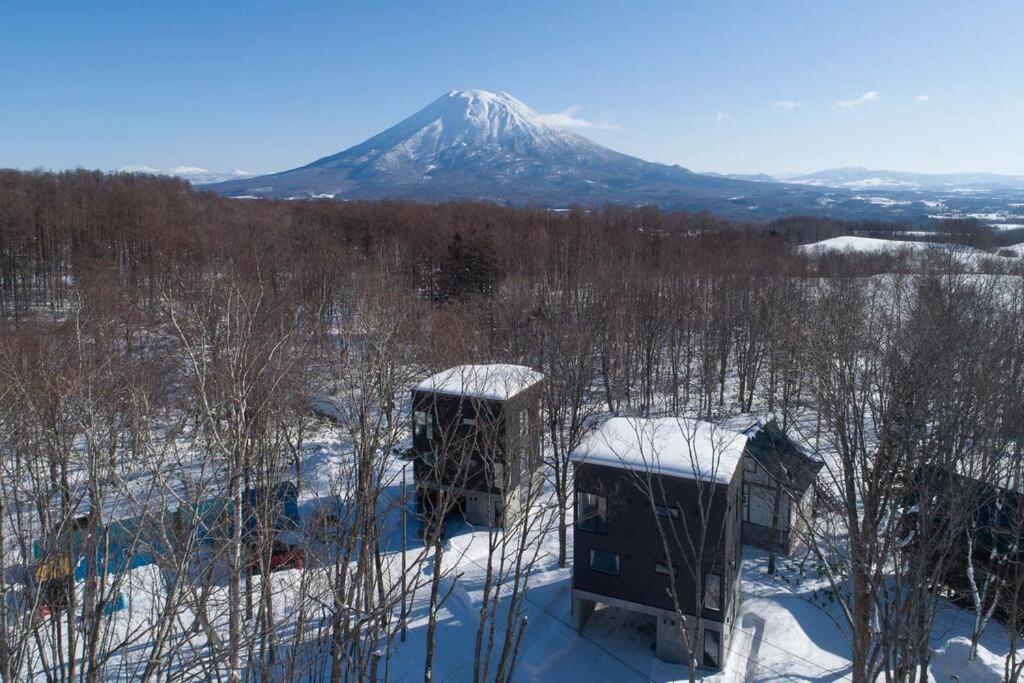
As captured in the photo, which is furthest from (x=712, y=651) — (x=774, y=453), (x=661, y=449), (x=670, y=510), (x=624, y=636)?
(x=774, y=453)

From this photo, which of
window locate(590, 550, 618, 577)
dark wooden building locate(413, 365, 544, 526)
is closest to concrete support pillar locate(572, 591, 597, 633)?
window locate(590, 550, 618, 577)

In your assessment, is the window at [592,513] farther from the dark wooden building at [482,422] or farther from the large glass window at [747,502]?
the large glass window at [747,502]

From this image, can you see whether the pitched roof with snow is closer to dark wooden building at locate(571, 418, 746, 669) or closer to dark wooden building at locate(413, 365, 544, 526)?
dark wooden building at locate(571, 418, 746, 669)

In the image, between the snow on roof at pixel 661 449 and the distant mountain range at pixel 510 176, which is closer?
the snow on roof at pixel 661 449

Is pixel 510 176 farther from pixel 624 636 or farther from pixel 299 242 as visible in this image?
pixel 624 636

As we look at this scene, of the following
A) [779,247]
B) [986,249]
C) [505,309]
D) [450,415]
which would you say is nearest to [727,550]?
[450,415]

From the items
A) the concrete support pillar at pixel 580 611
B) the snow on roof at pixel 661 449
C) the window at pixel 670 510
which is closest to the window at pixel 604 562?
the concrete support pillar at pixel 580 611
